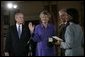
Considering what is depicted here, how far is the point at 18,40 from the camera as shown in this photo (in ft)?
5.96

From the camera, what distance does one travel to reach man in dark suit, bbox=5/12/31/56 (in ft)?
5.89

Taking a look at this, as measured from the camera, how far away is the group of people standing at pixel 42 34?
170cm

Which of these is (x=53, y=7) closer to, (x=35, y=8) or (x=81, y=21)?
(x=35, y=8)

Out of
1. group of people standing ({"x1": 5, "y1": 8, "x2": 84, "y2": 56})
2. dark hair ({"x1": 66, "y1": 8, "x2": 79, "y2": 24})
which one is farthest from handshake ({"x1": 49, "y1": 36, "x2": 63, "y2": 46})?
dark hair ({"x1": 66, "y1": 8, "x2": 79, "y2": 24})

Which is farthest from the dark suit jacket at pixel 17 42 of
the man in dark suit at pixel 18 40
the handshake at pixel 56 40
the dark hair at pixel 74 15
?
the dark hair at pixel 74 15

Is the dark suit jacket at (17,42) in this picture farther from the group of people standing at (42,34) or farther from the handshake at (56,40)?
the handshake at (56,40)

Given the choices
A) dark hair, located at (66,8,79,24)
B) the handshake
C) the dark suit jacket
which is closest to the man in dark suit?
the dark suit jacket

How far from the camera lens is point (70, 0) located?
174cm

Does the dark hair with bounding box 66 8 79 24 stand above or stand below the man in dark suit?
above

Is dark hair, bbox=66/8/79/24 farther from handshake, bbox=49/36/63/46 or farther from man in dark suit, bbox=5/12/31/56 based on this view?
man in dark suit, bbox=5/12/31/56

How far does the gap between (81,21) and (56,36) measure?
246 millimetres

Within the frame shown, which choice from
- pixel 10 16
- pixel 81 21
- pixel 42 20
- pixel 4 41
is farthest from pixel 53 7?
pixel 4 41

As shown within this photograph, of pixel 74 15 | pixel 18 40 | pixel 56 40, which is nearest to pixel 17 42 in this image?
pixel 18 40

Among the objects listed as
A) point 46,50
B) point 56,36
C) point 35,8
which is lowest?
point 46,50
